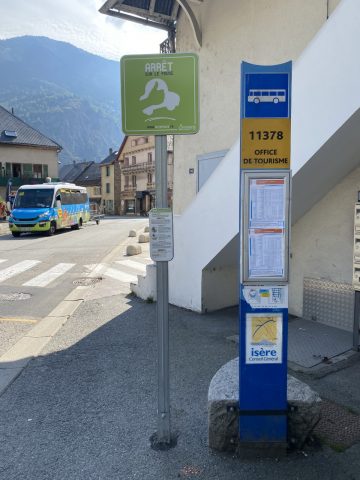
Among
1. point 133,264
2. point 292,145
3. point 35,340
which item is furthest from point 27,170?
point 292,145

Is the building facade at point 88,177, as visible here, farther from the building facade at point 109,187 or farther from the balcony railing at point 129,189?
the balcony railing at point 129,189

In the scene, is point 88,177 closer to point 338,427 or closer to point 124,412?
point 124,412

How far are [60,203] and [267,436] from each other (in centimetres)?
2084

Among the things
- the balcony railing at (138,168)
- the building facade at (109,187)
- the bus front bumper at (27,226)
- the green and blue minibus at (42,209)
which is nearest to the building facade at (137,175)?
the balcony railing at (138,168)

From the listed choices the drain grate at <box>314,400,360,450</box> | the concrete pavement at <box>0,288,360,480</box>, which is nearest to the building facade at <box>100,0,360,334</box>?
the concrete pavement at <box>0,288,360,480</box>

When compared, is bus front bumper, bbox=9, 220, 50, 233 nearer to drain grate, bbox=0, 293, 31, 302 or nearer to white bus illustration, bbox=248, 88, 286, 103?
drain grate, bbox=0, 293, 31, 302

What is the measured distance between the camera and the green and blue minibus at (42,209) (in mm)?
20047

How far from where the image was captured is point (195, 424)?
3.24 metres

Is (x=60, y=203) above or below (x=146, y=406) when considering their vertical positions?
above

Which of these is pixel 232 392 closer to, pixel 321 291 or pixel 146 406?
pixel 146 406

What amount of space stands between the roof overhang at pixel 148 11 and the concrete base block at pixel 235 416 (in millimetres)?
6833

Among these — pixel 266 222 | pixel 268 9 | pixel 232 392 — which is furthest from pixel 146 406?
pixel 268 9

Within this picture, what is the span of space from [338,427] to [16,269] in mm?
9970

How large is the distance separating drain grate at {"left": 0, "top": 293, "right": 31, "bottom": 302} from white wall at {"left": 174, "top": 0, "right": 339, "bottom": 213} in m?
3.65
